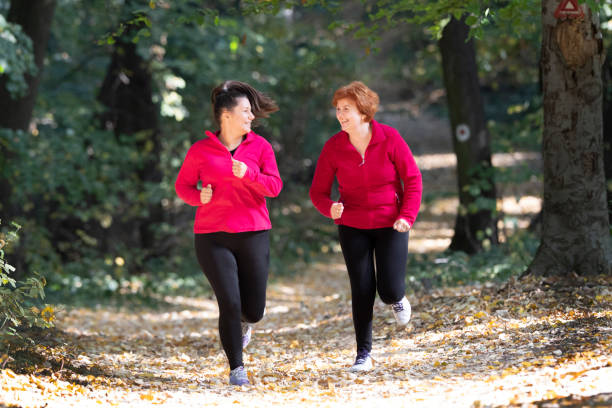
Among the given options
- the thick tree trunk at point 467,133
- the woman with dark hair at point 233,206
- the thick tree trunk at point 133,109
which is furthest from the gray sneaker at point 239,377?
the thick tree trunk at point 133,109

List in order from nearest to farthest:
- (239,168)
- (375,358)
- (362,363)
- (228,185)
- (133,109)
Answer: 1. (239,168)
2. (228,185)
3. (362,363)
4. (375,358)
5. (133,109)

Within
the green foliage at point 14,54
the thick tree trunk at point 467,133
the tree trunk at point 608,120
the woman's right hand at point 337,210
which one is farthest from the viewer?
the thick tree trunk at point 467,133

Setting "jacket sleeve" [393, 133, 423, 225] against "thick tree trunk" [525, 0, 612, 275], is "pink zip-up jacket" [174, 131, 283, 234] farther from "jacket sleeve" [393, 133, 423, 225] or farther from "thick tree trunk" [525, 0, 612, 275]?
"thick tree trunk" [525, 0, 612, 275]

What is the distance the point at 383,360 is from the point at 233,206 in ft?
6.29

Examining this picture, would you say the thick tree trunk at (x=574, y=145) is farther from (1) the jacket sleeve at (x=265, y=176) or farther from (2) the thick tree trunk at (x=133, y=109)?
(2) the thick tree trunk at (x=133, y=109)

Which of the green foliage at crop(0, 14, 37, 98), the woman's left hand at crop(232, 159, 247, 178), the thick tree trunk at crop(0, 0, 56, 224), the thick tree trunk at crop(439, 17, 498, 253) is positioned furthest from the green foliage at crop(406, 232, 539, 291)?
the thick tree trunk at crop(0, 0, 56, 224)

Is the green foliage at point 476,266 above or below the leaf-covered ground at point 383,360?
above

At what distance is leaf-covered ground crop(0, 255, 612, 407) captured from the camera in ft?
15.1

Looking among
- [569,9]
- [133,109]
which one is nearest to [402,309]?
[569,9]

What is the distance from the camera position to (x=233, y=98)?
203 inches

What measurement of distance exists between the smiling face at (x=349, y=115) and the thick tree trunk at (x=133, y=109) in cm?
808

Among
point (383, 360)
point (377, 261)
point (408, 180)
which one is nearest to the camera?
point (408, 180)

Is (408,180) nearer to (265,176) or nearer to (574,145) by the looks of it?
(265,176)

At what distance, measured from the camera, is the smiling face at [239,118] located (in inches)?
203
